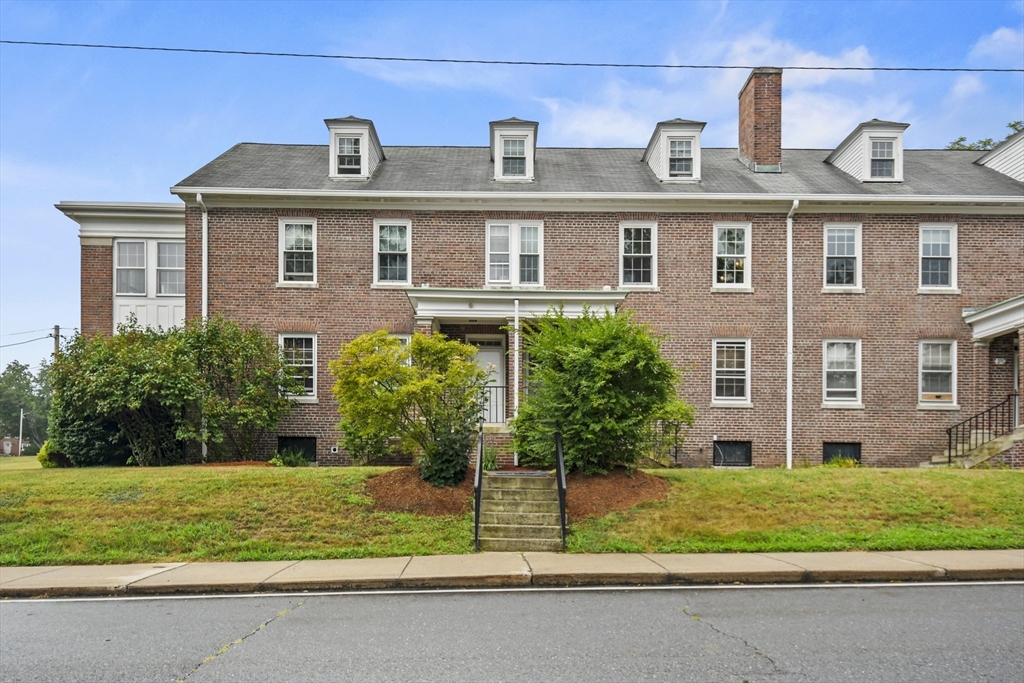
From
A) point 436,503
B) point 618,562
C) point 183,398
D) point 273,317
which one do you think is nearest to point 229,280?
point 273,317

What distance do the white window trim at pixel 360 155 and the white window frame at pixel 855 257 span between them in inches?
486

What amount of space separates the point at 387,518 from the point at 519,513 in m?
A: 2.00

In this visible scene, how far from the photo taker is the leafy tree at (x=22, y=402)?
83.8 metres

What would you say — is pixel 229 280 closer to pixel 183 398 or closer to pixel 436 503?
pixel 183 398

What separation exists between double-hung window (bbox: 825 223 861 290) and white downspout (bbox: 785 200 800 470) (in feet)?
3.35

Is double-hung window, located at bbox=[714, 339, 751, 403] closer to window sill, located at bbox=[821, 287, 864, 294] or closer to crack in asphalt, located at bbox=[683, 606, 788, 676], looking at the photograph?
window sill, located at bbox=[821, 287, 864, 294]

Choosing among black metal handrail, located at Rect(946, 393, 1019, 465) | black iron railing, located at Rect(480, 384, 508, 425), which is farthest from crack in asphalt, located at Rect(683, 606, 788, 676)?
black metal handrail, located at Rect(946, 393, 1019, 465)

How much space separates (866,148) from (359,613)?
19626 mm

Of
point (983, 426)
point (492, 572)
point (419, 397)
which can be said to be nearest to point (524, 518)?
point (492, 572)

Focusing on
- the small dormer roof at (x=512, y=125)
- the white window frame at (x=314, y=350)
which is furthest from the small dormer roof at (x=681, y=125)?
the white window frame at (x=314, y=350)

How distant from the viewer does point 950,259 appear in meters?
19.9

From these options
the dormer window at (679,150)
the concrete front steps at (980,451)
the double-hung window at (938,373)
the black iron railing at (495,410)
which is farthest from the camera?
the dormer window at (679,150)

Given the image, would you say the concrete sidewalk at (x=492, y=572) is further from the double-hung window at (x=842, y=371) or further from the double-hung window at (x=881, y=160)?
the double-hung window at (x=881, y=160)

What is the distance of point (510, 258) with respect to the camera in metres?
19.8
